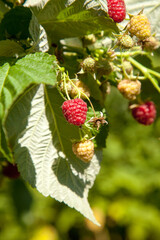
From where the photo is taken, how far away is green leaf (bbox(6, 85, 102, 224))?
79 centimetres

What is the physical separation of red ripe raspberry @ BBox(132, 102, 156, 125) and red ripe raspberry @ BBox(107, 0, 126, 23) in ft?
0.88

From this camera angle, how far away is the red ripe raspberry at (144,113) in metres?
0.86

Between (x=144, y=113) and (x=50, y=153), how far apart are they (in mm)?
270

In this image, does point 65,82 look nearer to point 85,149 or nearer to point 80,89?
point 80,89

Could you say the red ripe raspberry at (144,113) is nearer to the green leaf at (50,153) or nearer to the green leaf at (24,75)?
the green leaf at (50,153)

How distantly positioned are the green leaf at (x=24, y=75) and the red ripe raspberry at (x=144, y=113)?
0.30 metres

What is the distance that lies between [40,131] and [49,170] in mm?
107

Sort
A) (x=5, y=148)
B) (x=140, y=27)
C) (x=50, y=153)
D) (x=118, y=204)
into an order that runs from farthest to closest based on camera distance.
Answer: (x=118, y=204) → (x=50, y=153) → (x=140, y=27) → (x=5, y=148)

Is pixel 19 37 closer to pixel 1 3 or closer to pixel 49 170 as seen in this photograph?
pixel 1 3

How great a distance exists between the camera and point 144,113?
2.85ft

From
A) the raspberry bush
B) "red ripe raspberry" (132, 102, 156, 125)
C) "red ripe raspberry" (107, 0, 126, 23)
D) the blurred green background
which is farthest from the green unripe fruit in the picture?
the blurred green background

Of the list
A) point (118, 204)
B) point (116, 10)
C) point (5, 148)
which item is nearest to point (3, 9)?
point (116, 10)

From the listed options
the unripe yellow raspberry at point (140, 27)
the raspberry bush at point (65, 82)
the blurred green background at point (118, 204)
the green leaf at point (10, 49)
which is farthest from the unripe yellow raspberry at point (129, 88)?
the blurred green background at point (118, 204)

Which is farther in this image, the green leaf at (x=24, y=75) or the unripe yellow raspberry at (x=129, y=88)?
the unripe yellow raspberry at (x=129, y=88)
